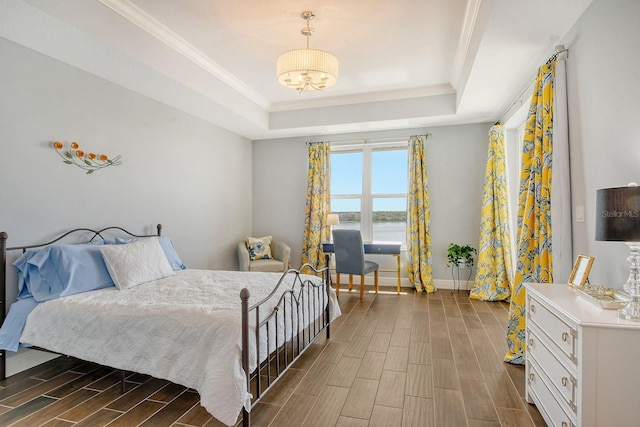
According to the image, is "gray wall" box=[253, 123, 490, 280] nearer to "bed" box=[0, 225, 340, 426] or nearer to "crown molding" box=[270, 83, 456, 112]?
"crown molding" box=[270, 83, 456, 112]

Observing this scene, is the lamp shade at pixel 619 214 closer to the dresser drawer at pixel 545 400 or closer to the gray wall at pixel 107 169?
the dresser drawer at pixel 545 400

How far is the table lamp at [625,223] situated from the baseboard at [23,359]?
375cm

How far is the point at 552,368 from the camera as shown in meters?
1.85

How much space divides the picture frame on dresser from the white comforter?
1.92 meters

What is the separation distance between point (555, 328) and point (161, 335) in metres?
2.16

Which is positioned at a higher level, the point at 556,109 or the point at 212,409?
the point at 556,109

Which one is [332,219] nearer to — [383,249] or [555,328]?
[383,249]

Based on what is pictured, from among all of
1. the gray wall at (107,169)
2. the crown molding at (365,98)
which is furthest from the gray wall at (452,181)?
the gray wall at (107,169)

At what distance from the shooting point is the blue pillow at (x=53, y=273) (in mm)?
2580

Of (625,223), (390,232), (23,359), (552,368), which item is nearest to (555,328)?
(552,368)

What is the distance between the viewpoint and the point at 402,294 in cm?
519

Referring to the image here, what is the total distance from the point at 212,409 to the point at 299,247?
14.2ft

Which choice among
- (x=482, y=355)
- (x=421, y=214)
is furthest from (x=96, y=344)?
(x=421, y=214)

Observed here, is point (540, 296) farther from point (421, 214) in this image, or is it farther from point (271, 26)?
point (421, 214)
